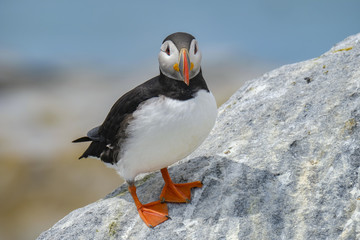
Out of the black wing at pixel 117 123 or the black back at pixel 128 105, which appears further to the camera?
the black wing at pixel 117 123

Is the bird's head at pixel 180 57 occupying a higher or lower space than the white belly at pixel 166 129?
higher

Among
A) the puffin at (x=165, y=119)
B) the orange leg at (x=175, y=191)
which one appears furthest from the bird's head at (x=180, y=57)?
the orange leg at (x=175, y=191)

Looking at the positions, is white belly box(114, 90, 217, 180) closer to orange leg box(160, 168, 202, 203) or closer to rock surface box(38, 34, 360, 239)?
orange leg box(160, 168, 202, 203)

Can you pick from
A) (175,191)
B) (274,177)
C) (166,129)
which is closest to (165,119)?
(166,129)

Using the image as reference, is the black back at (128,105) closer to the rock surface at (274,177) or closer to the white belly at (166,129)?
the white belly at (166,129)

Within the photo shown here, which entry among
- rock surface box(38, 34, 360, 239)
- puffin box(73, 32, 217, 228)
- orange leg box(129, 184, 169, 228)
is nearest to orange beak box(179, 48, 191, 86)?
puffin box(73, 32, 217, 228)

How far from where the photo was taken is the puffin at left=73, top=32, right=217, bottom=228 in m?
4.04

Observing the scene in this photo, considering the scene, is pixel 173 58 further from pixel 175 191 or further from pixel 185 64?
pixel 175 191

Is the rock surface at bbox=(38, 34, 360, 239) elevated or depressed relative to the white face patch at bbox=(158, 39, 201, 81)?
depressed

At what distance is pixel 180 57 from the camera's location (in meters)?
3.88

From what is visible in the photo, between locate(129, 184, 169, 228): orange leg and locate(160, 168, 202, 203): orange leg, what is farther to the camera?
locate(160, 168, 202, 203): orange leg

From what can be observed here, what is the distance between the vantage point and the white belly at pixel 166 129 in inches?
162

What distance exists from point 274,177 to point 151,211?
120cm

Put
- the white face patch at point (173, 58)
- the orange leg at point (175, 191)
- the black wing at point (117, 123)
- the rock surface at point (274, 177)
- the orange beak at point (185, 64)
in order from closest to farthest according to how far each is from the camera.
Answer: the orange beak at point (185, 64) → the white face patch at point (173, 58) → the rock surface at point (274, 177) → the black wing at point (117, 123) → the orange leg at point (175, 191)
